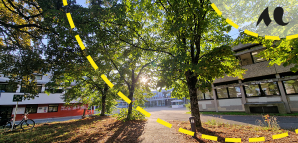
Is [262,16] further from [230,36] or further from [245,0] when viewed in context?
[230,36]

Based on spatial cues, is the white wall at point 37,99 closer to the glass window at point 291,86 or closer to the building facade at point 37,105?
the building facade at point 37,105

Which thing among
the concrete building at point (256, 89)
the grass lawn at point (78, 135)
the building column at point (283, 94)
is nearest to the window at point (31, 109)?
the grass lawn at point (78, 135)

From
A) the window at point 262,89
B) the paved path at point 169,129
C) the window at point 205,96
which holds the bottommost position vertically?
the paved path at point 169,129

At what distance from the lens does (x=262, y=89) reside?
14.8 metres

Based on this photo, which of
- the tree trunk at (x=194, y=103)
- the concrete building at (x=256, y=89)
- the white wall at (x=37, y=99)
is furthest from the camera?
the white wall at (x=37, y=99)

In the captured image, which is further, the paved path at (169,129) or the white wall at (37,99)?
the white wall at (37,99)

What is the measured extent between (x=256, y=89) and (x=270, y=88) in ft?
4.22

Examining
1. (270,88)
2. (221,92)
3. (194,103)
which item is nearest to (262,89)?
(270,88)

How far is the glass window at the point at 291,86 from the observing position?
12.6 m

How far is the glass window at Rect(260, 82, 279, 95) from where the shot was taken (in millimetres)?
13917

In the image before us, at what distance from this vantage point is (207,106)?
19688 millimetres

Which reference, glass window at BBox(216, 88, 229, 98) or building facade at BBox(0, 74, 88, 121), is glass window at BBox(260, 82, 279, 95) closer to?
glass window at BBox(216, 88, 229, 98)

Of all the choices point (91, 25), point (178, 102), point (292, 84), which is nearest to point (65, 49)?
point (91, 25)

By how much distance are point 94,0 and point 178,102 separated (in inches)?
1863
